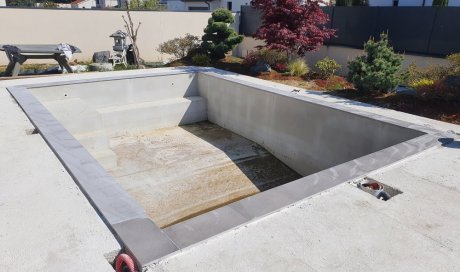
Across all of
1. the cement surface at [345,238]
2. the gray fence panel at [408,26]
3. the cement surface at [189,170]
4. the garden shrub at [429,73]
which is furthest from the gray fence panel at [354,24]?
the cement surface at [345,238]

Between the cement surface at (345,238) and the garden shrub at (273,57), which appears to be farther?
the garden shrub at (273,57)

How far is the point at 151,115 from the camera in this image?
9445 mm

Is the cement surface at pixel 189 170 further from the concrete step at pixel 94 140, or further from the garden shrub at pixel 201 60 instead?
the garden shrub at pixel 201 60

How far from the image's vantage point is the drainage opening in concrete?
349cm

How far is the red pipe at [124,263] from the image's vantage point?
92.9 inches

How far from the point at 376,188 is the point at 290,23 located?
315 inches

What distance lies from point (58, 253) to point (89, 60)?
41.8 feet

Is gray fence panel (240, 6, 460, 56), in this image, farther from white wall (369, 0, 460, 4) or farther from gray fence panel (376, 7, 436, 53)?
white wall (369, 0, 460, 4)

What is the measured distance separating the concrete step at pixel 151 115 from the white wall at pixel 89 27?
582 centimetres

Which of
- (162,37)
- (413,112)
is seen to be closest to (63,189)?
(413,112)

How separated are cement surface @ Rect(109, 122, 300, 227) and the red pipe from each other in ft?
11.0

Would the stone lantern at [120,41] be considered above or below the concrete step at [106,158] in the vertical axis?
above

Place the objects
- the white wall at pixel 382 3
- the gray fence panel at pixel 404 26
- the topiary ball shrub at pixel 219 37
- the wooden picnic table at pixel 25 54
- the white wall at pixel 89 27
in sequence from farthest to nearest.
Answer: the white wall at pixel 382 3 → the topiary ball shrub at pixel 219 37 → the white wall at pixel 89 27 → the gray fence panel at pixel 404 26 → the wooden picnic table at pixel 25 54

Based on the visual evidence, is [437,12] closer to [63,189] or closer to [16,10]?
[63,189]
